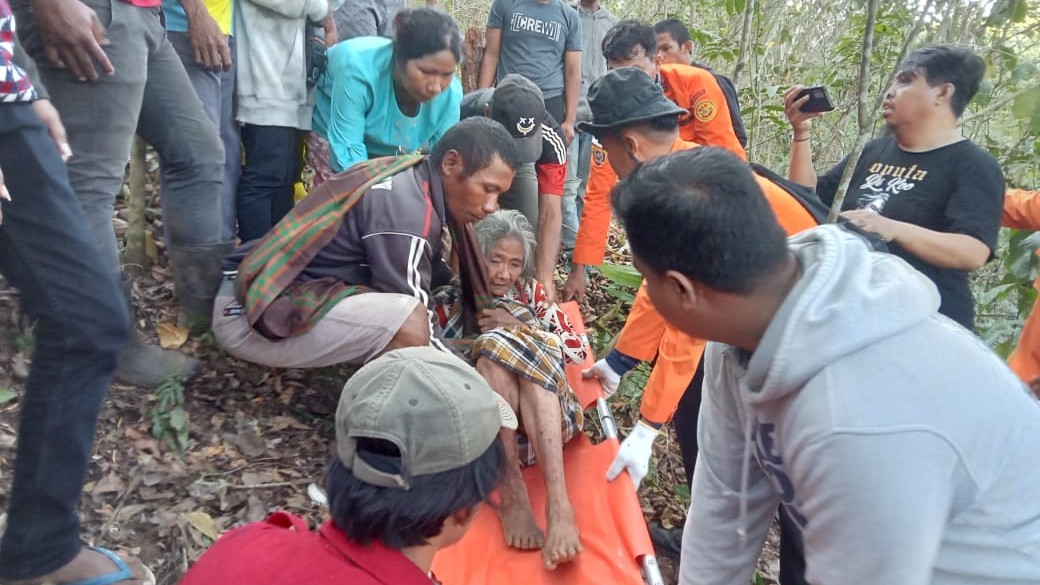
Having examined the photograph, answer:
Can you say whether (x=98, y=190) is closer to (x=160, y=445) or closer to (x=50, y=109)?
(x=50, y=109)

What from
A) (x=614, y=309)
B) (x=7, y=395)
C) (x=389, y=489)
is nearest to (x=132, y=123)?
(x=7, y=395)

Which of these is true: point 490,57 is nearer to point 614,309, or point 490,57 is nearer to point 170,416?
point 614,309

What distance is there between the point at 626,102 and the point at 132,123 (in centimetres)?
152

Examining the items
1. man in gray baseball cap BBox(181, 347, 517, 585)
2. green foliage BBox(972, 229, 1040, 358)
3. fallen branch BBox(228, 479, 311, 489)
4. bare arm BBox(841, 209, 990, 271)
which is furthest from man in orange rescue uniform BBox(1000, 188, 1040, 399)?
fallen branch BBox(228, 479, 311, 489)

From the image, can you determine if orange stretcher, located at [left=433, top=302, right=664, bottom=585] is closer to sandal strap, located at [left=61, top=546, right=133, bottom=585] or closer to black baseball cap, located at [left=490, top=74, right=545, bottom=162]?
sandal strap, located at [left=61, top=546, right=133, bottom=585]

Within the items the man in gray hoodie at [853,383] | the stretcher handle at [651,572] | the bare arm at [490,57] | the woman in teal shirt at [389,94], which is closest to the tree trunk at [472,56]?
the bare arm at [490,57]

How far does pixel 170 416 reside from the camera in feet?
8.79

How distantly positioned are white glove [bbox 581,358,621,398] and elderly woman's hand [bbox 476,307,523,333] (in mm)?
359

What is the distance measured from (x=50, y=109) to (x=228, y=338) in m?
1.21

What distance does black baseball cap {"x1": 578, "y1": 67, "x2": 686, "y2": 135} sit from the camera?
2.48 m

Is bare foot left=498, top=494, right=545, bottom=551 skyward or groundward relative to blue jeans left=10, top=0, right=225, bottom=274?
groundward

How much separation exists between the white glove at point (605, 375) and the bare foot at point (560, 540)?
681 millimetres

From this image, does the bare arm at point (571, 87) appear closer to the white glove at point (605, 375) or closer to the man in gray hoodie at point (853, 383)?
the white glove at point (605, 375)

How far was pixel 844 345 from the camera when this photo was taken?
1053 millimetres
